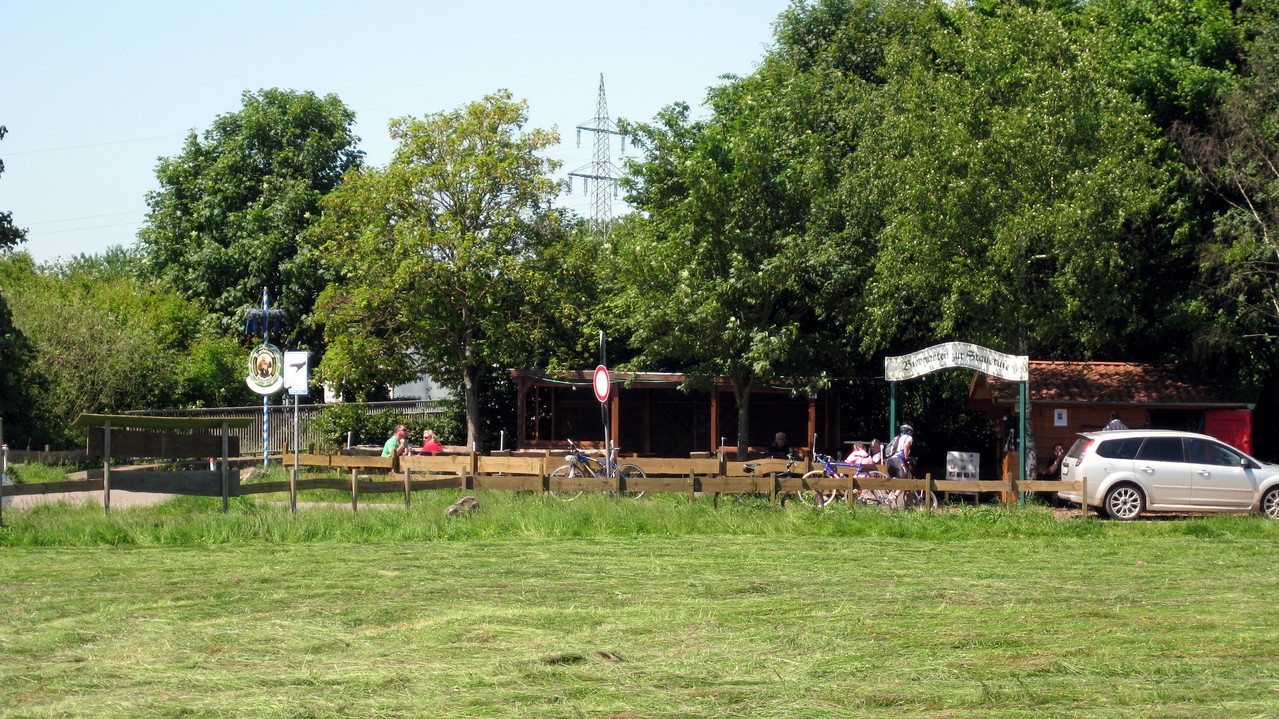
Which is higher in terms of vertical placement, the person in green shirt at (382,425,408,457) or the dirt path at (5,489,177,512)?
the person in green shirt at (382,425,408,457)

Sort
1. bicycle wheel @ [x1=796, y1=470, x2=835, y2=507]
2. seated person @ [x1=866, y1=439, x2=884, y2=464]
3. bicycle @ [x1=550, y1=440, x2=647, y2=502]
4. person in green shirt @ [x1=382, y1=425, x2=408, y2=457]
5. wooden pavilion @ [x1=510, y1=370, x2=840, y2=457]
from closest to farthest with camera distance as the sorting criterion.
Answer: bicycle wheel @ [x1=796, y1=470, x2=835, y2=507], seated person @ [x1=866, y1=439, x2=884, y2=464], bicycle @ [x1=550, y1=440, x2=647, y2=502], person in green shirt @ [x1=382, y1=425, x2=408, y2=457], wooden pavilion @ [x1=510, y1=370, x2=840, y2=457]

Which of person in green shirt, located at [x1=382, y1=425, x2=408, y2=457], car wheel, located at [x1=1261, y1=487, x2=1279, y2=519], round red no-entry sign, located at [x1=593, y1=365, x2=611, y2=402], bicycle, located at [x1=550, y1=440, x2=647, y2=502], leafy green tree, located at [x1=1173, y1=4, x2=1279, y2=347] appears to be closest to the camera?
car wheel, located at [x1=1261, y1=487, x2=1279, y2=519]

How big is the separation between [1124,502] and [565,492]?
8608mm

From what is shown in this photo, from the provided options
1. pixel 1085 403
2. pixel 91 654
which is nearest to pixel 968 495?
pixel 1085 403

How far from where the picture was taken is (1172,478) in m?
18.4

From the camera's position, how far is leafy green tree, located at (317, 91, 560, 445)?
3053 centimetres

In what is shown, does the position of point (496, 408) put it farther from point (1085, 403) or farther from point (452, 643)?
point (452, 643)

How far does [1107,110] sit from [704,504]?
1214 cm

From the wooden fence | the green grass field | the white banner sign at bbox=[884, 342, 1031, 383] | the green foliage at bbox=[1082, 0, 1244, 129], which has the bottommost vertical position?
the green grass field

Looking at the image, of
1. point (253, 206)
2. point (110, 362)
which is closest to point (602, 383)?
point (110, 362)

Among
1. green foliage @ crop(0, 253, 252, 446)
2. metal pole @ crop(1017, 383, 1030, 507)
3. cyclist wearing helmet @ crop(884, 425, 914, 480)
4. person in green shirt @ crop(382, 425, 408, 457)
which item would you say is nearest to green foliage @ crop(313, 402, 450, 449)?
green foliage @ crop(0, 253, 252, 446)

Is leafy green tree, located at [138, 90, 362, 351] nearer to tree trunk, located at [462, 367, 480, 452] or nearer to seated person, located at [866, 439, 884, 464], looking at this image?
tree trunk, located at [462, 367, 480, 452]

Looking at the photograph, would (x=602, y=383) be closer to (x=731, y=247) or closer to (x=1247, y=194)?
(x=731, y=247)

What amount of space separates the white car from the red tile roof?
405 cm
